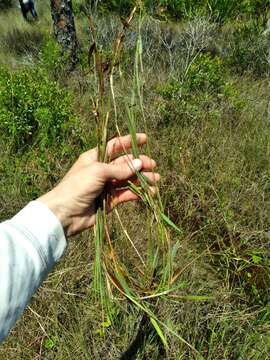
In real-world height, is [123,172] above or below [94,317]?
above

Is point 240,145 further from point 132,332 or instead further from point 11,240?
point 11,240

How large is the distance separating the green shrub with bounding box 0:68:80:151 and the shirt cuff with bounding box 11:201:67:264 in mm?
1485

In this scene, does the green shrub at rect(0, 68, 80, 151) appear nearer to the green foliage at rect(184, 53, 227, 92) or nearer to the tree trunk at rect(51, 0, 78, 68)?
the green foliage at rect(184, 53, 227, 92)

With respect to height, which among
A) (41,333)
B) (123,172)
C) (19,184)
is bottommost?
(41,333)

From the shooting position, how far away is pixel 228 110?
2.99 meters

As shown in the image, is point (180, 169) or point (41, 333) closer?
point (41, 333)

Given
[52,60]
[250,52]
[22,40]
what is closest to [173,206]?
[52,60]

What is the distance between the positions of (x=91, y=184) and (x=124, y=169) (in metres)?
0.13

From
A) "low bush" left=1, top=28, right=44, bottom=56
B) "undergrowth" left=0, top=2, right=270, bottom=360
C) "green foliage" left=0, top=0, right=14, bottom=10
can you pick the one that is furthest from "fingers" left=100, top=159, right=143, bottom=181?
"green foliage" left=0, top=0, right=14, bottom=10

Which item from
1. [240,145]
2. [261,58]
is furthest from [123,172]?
[261,58]

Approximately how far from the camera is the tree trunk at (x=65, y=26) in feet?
13.0

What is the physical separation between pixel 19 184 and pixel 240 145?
4.86 feet

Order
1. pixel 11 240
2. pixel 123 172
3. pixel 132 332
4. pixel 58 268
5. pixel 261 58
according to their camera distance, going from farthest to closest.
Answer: pixel 261 58
pixel 58 268
pixel 132 332
pixel 123 172
pixel 11 240

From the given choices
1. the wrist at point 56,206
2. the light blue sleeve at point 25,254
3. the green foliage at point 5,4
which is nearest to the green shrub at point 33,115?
the wrist at point 56,206
